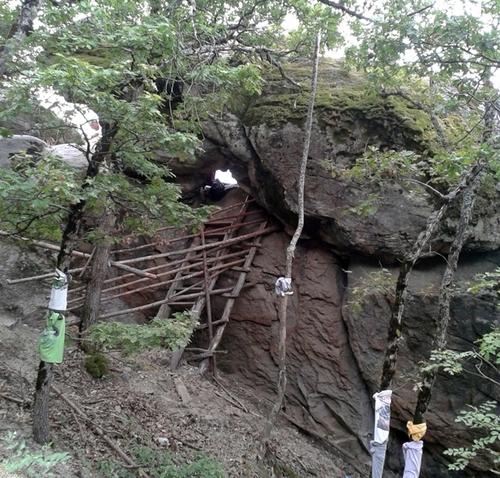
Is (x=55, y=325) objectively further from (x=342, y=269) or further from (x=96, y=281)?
(x=342, y=269)

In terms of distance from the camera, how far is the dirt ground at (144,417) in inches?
171

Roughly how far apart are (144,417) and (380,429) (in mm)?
2987

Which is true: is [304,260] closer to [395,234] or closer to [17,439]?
[395,234]

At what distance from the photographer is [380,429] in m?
4.06

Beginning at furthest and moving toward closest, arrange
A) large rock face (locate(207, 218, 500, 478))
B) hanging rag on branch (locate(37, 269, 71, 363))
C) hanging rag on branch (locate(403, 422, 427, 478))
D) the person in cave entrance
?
the person in cave entrance → large rock face (locate(207, 218, 500, 478)) → hanging rag on branch (locate(403, 422, 427, 478)) → hanging rag on branch (locate(37, 269, 71, 363))

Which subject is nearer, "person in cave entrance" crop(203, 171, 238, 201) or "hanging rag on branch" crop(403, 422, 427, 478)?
"hanging rag on branch" crop(403, 422, 427, 478)

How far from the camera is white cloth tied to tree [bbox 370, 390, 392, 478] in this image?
13.3 feet

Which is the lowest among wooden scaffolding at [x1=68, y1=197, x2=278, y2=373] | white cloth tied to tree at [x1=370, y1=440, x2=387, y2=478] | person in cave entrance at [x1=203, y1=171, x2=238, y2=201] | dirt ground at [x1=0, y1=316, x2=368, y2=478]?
dirt ground at [x1=0, y1=316, x2=368, y2=478]

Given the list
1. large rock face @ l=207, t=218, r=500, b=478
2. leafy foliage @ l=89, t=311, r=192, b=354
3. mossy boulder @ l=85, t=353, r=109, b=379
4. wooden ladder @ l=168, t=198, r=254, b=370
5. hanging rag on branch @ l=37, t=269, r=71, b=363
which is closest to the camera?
hanging rag on branch @ l=37, t=269, r=71, b=363

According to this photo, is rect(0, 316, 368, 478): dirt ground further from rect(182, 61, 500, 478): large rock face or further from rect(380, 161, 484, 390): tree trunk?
rect(380, 161, 484, 390): tree trunk

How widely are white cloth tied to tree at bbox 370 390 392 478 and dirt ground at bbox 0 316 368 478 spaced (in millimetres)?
1852

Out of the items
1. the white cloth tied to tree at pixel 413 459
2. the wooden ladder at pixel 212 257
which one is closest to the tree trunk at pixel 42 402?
the white cloth tied to tree at pixel 413 459

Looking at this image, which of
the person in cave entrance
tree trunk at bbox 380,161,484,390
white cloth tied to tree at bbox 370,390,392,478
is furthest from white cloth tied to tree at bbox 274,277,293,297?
the person in cave entrance

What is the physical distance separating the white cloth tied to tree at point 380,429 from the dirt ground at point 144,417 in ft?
6.07
